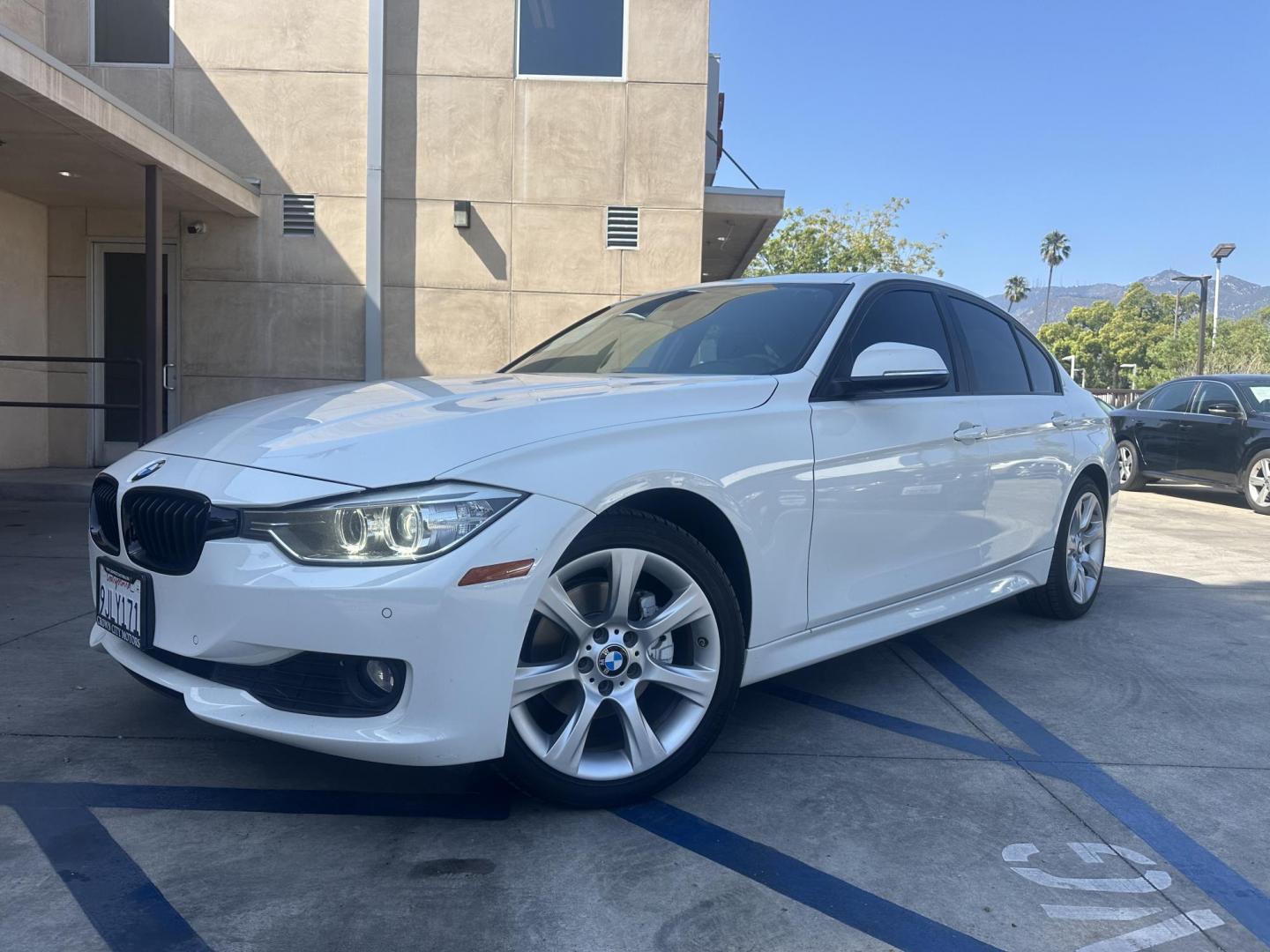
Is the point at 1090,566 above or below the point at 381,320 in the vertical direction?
below

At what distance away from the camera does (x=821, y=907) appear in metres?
2.36

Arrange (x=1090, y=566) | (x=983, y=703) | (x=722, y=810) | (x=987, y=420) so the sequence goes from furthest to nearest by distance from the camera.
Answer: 1. (x=1090, y=566)
2. (x=987, y=420)
3. (x=983, y=703)
4. (x=722, y=810)

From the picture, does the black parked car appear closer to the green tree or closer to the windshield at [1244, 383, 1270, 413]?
the windshield at [1244, 383, 1270, 413]

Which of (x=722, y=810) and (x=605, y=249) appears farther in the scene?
(x=605, y=249)

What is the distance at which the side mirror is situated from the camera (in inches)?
134

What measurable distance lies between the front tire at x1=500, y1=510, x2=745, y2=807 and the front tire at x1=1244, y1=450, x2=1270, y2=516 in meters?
10.4

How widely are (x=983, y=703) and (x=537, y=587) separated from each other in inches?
88.7

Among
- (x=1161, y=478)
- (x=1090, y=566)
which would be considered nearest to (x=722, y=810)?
(x=1090, y=566)

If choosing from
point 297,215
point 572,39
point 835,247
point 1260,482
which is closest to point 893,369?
point 572,39

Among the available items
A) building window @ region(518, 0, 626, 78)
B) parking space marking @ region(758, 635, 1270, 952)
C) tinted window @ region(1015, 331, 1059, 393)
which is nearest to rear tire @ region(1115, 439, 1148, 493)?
building window @ region(518, 0, 626, 78)

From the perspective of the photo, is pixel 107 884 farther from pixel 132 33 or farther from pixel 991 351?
pixel 132 33

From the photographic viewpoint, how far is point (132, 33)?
426 inches

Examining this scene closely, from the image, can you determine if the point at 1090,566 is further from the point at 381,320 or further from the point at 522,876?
the point at 381,320

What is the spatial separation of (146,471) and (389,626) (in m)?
Result: 1.06
